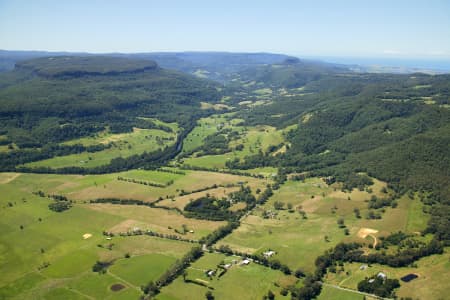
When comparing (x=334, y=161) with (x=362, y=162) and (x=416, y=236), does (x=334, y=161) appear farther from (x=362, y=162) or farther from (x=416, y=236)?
(x=416, y=236)

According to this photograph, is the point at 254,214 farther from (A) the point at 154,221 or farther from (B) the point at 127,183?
(B) the point at 127,183

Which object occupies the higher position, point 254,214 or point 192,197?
point 254,214

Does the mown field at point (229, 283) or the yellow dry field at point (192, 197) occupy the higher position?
the yellow dry field at point (192, 197)

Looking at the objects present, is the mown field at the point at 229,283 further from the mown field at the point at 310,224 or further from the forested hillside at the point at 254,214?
the mown field at the point at 310,224

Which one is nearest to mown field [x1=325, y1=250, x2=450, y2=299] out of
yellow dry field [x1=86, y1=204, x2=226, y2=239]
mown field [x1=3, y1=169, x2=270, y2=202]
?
yellow dry field [x1=86, y1=204, x2=226, y2=239]

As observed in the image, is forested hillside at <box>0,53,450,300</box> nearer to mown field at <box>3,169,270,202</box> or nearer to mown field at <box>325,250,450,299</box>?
mown field at <box>325,250,450,299</box>

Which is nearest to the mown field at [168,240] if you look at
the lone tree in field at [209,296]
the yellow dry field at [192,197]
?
the yellow dry field at [192,197]

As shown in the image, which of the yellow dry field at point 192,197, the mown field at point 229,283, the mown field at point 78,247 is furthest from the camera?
the yellow dry field at point 192,197

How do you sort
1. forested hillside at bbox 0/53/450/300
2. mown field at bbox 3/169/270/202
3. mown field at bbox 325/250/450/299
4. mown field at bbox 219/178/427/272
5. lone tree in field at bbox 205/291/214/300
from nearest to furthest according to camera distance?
mown field at bbox 325/250/450/299 → lone tree in field at bbox 205/291/214/300 → forested hillside at bbox 0/53/450/300 → mown field at bbox 219/178/427/272 → mown field at bbox 3/169/270/202

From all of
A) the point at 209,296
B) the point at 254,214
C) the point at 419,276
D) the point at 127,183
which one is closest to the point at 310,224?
the point at 254,214

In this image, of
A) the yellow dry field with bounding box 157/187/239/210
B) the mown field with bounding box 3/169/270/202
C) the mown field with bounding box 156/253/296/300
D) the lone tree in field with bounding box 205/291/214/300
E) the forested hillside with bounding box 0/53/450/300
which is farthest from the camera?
the mown field with bounding box 3/169/270/202

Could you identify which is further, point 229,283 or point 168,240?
point 168,240

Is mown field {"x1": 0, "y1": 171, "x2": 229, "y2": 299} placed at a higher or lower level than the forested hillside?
lower
